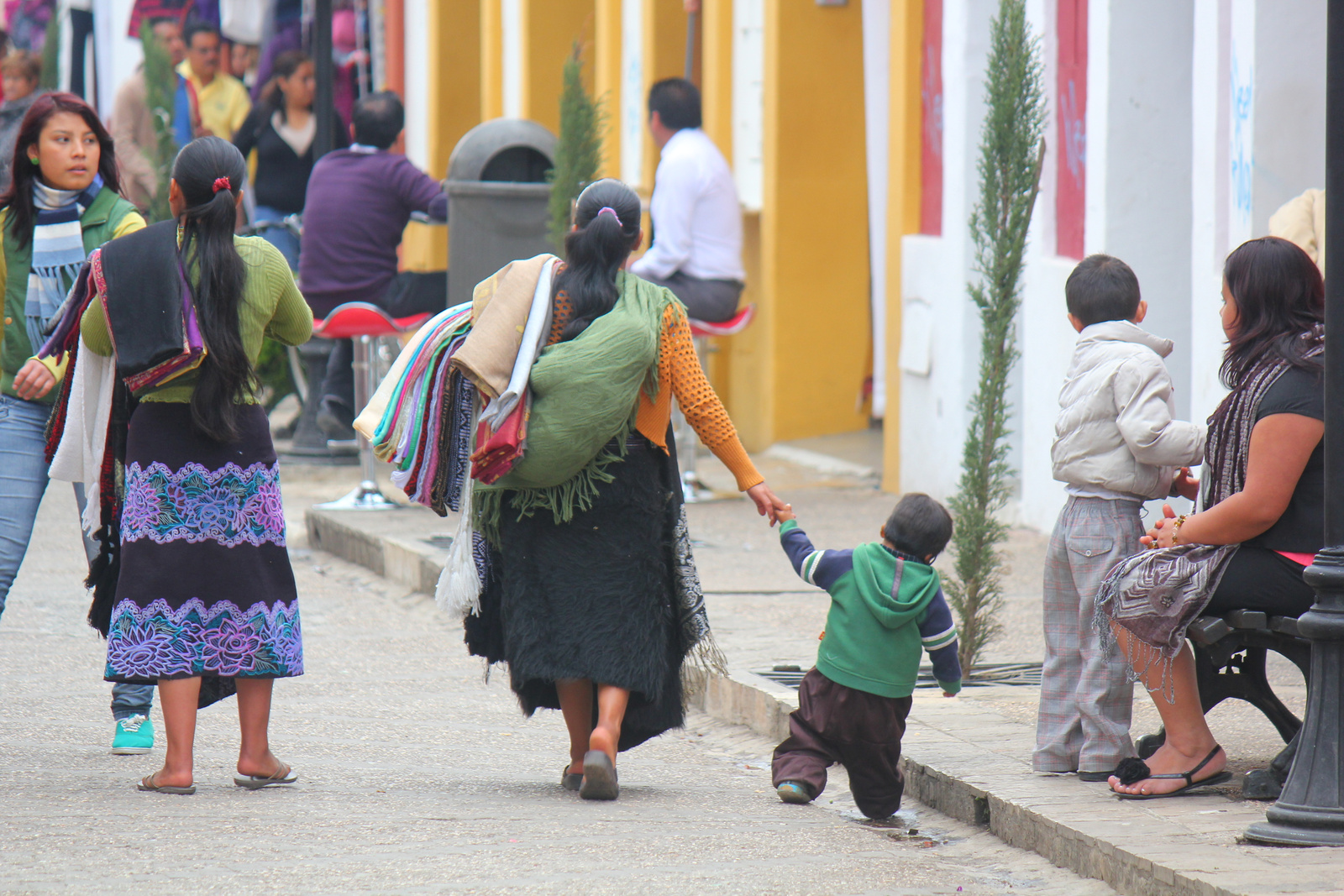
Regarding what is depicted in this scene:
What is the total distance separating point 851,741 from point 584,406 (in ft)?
3.62

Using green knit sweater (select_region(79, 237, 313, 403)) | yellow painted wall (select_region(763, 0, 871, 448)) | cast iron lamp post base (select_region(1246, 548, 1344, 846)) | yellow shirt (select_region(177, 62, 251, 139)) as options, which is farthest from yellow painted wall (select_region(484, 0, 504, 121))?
cast iron lamp post base (select_region(1246, 548, 1344, 846))

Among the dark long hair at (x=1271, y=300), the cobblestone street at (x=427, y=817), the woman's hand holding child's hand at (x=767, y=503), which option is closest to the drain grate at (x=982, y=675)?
the cobblestone street at (x=427, y=817)

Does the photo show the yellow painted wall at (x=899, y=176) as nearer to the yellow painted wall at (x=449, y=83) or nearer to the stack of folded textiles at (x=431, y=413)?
the stack of folded textiles at (x=431, y=413)

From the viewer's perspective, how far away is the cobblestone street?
13.7 feet

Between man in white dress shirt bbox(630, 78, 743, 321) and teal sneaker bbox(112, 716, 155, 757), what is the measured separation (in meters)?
5.20

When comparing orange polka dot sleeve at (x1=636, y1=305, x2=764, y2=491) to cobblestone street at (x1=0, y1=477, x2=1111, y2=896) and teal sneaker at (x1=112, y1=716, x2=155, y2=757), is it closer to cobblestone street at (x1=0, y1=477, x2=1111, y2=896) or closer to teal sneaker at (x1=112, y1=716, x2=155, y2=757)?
cobblestone street at (x1=0, y1=477, x2=1111, y2=896)

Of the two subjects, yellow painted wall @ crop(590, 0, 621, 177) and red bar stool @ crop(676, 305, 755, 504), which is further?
yellow painted wall @ crop(590, 0, 621, 177)

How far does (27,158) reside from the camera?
18.1ft

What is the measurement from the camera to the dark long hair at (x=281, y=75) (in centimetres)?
1315

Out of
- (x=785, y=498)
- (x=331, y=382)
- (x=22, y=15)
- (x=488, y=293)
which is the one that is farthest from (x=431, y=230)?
(x=488, y=293)

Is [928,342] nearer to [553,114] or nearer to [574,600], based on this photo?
[574,600]

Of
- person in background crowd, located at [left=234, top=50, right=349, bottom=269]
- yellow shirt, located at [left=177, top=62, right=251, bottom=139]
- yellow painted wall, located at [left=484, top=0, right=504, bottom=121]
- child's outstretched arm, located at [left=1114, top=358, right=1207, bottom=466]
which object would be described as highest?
yellow painted wall, located at [left=484, top=0, right=504, bottom=121]

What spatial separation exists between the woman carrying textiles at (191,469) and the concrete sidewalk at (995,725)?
1.83m

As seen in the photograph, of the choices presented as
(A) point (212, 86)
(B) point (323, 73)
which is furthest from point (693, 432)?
Result: (A) point (212, 86)
